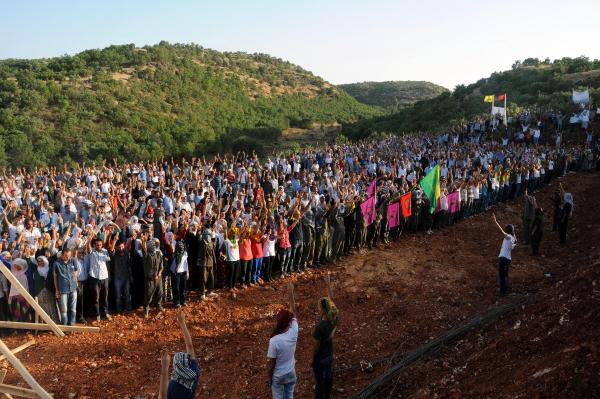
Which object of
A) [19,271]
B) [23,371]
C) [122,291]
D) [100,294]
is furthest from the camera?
[122,291]

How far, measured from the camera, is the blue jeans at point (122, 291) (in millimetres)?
9984

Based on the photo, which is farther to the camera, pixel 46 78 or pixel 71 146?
pixel 46 78

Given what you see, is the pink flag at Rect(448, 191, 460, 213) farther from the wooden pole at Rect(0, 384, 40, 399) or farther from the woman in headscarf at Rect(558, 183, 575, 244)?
the wooden pole at Rect(0, 384, 40, 399)

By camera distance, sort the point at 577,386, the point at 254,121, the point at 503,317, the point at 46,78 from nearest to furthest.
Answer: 1. the point at 577,386
2. the point at 503,317
3. the point at 46,78
4. the point at 254,121

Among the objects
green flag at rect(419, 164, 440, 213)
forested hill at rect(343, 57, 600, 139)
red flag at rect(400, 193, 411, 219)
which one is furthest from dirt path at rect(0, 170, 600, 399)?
forested hill at rect(343, 57, 600, 139)

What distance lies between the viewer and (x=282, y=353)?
524 cm

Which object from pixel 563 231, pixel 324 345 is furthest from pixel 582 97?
pixel 324 345

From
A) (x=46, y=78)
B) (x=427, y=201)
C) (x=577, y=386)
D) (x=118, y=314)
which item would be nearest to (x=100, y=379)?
(x=118, y=314)

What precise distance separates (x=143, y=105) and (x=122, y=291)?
146 ft

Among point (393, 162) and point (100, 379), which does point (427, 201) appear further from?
point (100, 379)

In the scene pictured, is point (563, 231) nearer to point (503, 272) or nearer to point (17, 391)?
point (503, 272)

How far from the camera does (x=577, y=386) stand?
4.71 m

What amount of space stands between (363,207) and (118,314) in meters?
7.50

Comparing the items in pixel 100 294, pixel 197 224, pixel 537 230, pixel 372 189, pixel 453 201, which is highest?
pixel 372 189
